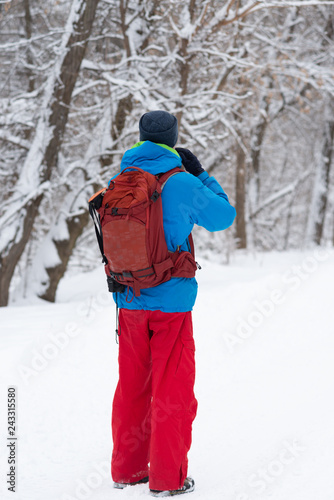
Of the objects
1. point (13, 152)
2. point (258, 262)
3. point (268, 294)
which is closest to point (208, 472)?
point (268, 294)

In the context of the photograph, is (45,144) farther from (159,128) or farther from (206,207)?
(206,207)

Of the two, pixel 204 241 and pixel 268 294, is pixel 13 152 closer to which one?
pixel 268 294

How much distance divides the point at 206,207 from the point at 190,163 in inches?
12.6

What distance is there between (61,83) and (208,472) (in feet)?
16.0

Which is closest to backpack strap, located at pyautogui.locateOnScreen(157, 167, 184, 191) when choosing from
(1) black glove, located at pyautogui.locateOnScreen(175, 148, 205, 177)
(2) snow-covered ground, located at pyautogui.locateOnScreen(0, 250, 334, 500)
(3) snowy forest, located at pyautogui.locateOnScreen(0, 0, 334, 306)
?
(1) black glove, located at pyautogui.locateOnScreen(175, 148, 205, 177)

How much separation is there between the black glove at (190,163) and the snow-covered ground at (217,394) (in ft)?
5.60

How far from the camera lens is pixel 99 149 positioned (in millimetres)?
6715

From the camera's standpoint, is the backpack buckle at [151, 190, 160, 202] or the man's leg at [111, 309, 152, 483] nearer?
the backpack buckle at [151, 190, 160, 202]

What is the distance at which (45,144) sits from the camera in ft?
20.5

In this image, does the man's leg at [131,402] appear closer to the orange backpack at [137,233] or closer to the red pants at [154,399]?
the red pants at [154,399]

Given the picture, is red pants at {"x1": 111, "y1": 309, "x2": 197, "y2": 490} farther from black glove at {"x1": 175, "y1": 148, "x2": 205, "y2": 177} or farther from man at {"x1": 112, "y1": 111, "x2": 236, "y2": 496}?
black glove at {"x1": 175, "y1": 148, "x2": 205, "y2": 177}

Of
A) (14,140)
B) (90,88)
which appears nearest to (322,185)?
(90,88)

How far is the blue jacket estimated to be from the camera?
249 cm

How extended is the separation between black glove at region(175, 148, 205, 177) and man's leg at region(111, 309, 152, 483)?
32.5 inches
